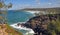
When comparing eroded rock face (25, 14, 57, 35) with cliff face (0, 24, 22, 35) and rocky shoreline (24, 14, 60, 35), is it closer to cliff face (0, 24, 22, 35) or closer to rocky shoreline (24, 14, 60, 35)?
rocky shoreline (24, 14, 60, 35)

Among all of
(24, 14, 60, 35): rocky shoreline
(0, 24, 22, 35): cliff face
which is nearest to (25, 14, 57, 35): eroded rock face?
(24, 14, 60, 35): rocky shoreline

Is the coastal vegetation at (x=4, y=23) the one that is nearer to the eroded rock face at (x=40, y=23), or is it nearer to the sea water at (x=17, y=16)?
the sea water at (x=17, y=16)

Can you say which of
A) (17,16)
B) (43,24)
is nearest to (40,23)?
(43,24)

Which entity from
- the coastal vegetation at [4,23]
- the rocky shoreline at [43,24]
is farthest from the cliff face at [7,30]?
the rocky shoreline at [43,24]

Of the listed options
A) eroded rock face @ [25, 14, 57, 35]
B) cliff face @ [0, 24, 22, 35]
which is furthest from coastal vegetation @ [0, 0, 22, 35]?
eroded rock face @ [25, 14, 57, 35]

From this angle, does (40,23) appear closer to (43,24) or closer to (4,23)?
(43,24)

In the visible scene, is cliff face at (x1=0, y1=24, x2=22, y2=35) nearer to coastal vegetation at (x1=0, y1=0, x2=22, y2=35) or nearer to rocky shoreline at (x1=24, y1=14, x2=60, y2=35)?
coastal vegetation at (x1=0, y1=0, x2=22, y2=35)

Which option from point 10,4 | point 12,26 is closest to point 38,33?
point 12,26

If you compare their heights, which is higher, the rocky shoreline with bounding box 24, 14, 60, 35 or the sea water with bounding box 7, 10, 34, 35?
the sea water with bounding box 7, 10, 34, 35
